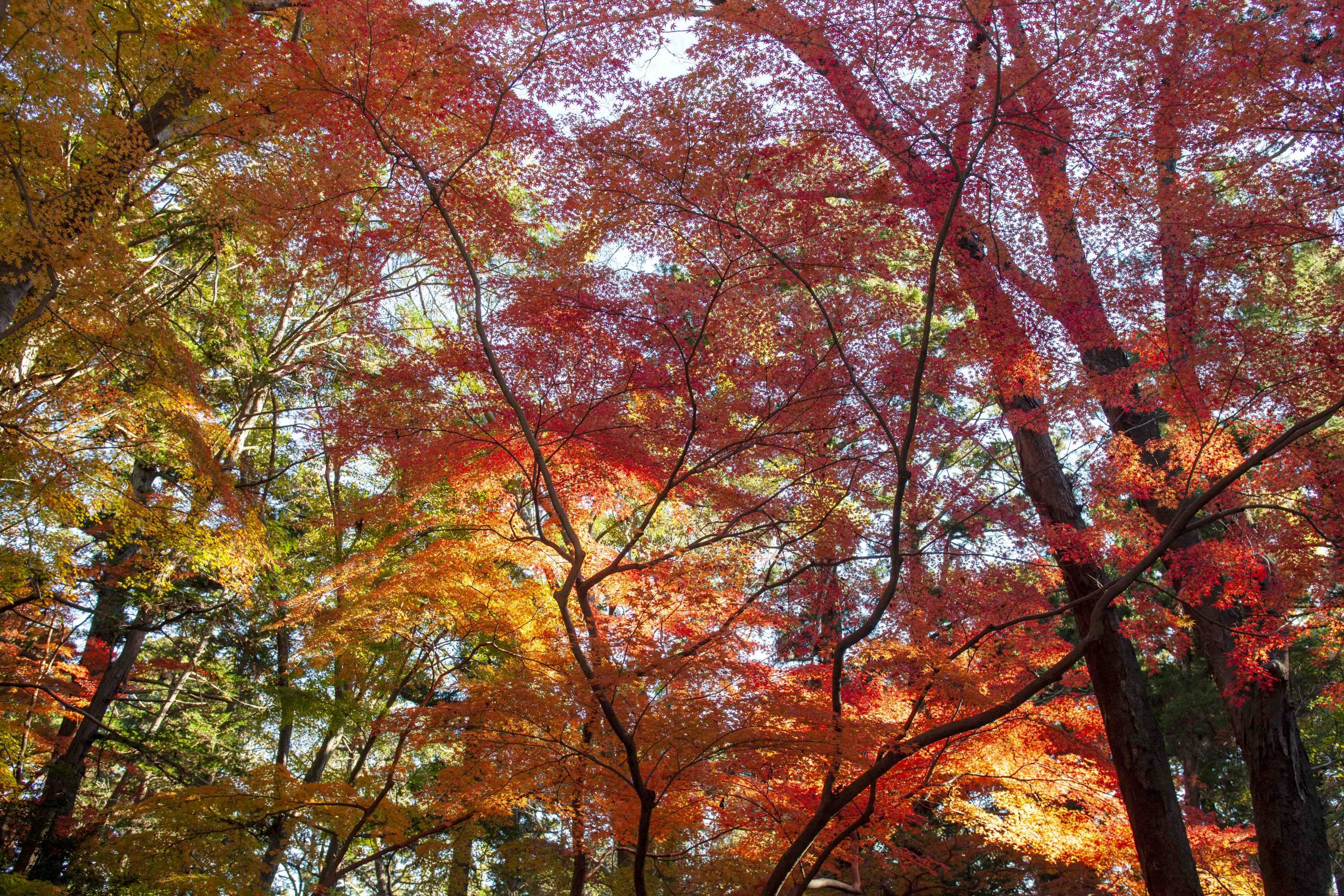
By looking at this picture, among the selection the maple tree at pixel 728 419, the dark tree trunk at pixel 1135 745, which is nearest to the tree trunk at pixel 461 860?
the maple tree at pixel 728 419

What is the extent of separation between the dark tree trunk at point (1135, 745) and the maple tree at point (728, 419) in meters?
0.03

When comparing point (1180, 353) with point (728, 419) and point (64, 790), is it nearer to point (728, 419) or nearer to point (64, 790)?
point (728, 419)

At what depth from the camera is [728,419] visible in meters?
6.16

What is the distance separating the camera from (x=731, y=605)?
665 cm

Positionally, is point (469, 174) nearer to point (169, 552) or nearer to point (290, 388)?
point (169, 552)

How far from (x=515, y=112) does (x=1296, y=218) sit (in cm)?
577

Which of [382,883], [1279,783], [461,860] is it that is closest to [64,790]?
[461,860]

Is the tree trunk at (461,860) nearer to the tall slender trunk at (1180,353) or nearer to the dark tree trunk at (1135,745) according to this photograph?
the dark tree trunk at (1135,745)

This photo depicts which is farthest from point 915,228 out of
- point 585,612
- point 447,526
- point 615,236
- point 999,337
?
point 447,526

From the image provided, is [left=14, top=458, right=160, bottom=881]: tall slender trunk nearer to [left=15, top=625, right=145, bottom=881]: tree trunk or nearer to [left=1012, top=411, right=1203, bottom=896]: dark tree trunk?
[left=15, top=625, right=145, bottom=881]: tree trunk

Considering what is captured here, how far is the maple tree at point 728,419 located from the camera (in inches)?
209

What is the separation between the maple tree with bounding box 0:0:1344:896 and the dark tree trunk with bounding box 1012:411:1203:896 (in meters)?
0.03

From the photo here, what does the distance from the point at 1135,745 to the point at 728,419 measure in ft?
12.7

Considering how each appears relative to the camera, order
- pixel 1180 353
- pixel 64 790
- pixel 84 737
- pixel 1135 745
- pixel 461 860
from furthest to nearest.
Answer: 1. pixel 461 860
2. pixel 84 737
3. pixel 64 790
4. pixel 1180 353
5. pixel 1135 745
